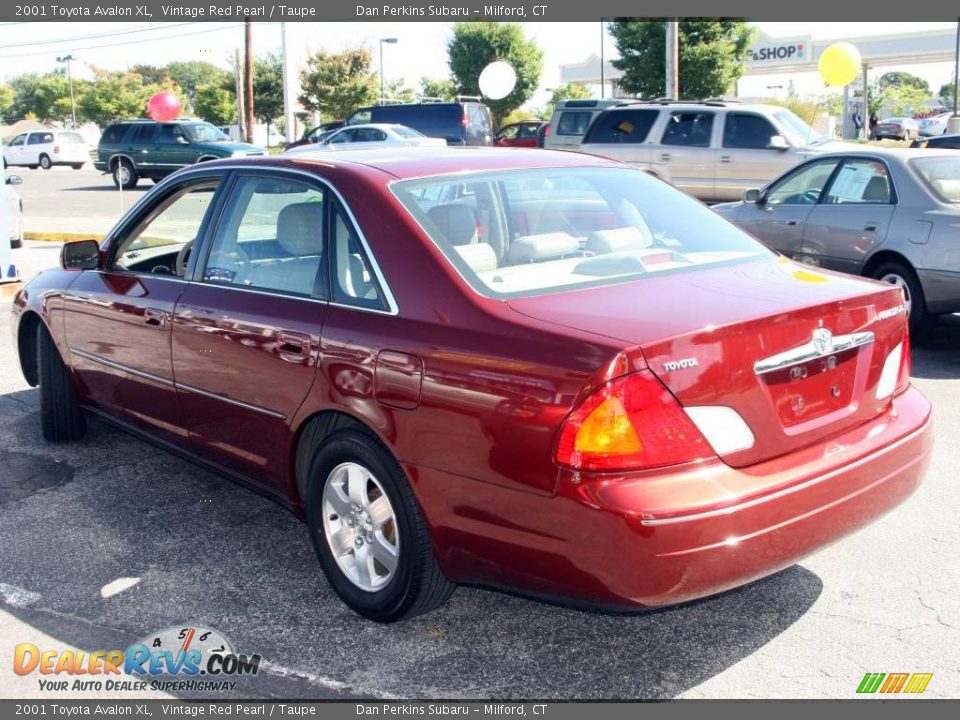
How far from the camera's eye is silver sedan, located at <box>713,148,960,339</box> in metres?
7.64

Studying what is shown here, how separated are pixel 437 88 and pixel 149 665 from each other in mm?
62374

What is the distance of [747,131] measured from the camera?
15.9m

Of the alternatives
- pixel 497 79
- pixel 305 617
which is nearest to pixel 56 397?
A: pixel 305 617

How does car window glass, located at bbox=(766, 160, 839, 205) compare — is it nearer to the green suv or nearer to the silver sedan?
the silver sedan

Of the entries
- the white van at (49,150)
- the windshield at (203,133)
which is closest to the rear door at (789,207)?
the windshield at (203,133)

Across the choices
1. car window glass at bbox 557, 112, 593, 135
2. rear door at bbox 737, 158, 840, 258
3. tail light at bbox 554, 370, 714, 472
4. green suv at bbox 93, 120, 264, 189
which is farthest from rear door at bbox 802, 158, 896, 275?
green suv at bbox 93, 120, 264, 189

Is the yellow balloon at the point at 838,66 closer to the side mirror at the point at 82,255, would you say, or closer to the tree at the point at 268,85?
the side mirror at the point at 82,255

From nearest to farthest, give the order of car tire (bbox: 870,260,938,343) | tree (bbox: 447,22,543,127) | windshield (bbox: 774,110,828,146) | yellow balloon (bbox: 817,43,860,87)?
car tire (bbox: 870,260,938,343) → windshield (bbox: 774,110,828,146) → yellow balloon (bbox: 817,43,860,87) → tree (bbox: 447,22,543,127)

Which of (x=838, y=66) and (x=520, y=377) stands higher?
(x=838, y=66)

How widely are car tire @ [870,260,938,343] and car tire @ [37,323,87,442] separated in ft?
18.9

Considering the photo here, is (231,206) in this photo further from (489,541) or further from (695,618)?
(695,618)

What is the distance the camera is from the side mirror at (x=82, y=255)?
5242 millimetres

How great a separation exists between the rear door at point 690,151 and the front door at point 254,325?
12.8 m

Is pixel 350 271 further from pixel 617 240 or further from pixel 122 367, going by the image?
pixel 122 367
